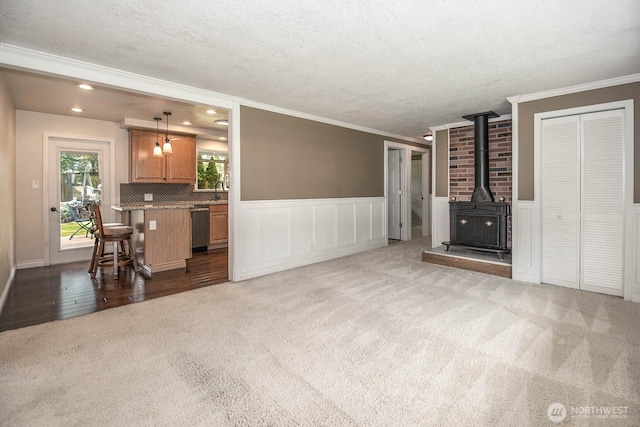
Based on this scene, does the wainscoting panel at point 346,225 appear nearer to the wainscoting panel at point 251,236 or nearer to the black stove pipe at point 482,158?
the wainscoting panel at point 251,236

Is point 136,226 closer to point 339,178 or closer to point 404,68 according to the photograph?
point 339,178

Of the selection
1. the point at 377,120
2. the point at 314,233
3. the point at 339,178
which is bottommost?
the point at 314,233

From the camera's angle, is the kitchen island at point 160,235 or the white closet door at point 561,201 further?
the kitchen island at point 160,235

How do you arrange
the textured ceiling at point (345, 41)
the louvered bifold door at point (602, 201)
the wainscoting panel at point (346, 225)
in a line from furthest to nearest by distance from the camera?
the wainscoting panel at point (346, 225)
the louvered bifold door at point (602, 201)
the textured ceiling at point (345, 41)

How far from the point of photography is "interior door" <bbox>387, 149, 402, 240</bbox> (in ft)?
23.5

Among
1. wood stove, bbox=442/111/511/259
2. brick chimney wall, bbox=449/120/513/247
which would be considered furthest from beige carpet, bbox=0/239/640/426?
brick chimney wall, bbox=449/120/513/247

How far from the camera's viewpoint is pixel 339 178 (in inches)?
217

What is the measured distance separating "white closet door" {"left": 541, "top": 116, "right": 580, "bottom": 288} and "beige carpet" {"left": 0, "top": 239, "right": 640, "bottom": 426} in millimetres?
428

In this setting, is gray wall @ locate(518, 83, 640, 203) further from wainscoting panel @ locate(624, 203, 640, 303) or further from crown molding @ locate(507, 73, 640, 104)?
wainscoting panel @ locate(624, 203, 640, 303)

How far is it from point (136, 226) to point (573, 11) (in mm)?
5241

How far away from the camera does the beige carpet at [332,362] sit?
1611 mm

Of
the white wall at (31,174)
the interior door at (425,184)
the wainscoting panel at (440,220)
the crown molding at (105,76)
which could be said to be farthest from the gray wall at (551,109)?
the white wall at (31,174)

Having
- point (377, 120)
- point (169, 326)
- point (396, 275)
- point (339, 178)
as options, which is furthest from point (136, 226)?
point (377, 120)

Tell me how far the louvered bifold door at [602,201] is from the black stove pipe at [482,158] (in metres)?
1.20
